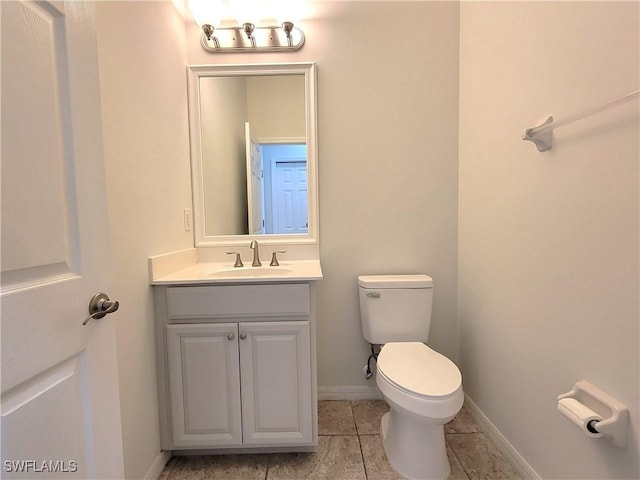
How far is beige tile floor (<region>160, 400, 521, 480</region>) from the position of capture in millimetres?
1269

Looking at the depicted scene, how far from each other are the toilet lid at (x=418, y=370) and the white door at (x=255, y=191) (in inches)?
39.4

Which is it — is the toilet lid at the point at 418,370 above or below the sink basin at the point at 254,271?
below

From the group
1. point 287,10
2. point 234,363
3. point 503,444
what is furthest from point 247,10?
point 503,444

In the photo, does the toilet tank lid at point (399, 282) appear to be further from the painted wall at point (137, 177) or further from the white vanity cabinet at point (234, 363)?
the painted wall at point (137, 177)

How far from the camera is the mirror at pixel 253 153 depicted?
1.70m

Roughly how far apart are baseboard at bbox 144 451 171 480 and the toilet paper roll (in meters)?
1.54

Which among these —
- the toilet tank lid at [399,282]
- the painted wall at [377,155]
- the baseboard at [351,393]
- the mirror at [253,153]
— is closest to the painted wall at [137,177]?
the mirror at [253,153]

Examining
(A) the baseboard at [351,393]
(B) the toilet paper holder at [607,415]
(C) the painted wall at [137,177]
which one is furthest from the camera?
(A) the baseboard at [351,393]

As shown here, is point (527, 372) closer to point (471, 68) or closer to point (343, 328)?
point (343, 328)

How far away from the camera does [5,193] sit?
51cm

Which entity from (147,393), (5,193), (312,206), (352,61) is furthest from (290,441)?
(352,61)

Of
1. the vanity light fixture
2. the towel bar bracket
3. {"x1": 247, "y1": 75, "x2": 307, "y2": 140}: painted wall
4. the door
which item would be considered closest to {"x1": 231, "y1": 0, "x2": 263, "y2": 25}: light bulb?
the vanity light fixture

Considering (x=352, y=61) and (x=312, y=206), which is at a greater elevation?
(x=352, y=61)

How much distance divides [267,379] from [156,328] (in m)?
0.53
